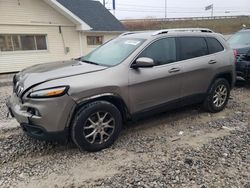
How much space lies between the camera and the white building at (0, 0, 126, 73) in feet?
41.1

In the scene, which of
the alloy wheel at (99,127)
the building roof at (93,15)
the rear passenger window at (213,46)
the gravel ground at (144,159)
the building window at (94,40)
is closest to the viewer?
the gravel ground at (144,159)

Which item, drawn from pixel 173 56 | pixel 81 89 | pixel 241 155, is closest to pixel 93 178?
pixel 81 89

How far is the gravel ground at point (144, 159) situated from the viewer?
120 inches

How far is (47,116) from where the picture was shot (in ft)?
10.8

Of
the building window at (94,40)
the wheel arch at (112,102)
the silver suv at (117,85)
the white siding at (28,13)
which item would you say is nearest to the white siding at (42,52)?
the white siding at (28,13)

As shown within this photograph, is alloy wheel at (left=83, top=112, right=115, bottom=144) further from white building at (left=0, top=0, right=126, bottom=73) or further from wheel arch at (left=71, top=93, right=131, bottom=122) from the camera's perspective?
white building at (left=0, top=0, right=126, bottom=73)

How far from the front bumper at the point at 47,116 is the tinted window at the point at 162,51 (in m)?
1.61

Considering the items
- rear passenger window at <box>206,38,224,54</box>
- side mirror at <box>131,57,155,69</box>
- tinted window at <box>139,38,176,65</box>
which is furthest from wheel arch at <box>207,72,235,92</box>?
side mirror at <box>131,57,155,69</box>

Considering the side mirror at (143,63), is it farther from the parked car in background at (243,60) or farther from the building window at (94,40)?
the building window at (94,40)

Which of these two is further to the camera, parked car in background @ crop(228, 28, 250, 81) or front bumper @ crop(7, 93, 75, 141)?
parked car in background @ crop(228, 28, 250, 81)

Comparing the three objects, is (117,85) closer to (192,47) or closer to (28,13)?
(192,47)

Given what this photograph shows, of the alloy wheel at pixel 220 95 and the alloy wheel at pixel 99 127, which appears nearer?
the alloy wheel at pixel 99 127

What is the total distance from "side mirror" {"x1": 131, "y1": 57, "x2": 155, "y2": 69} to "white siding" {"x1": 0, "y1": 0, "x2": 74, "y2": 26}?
10950mm

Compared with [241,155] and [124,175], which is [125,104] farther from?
[241,155]
